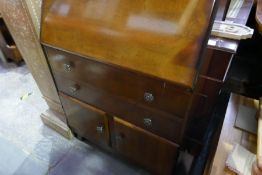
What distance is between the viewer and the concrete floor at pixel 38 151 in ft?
4.28

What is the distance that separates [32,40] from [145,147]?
0.83 m

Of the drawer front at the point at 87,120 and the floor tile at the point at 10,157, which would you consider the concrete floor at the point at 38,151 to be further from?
the drawer front at the point at 87,120

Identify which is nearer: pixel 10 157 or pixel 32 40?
pixel 32 40

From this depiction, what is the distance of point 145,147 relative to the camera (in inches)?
39.4

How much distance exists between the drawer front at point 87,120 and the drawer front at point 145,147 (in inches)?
3.2

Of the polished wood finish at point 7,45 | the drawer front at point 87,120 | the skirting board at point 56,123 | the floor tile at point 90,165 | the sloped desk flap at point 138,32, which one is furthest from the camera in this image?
the polished wood finish at point 7,45

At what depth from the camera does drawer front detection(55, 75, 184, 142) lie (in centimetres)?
81

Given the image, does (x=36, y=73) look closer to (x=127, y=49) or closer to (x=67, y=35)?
(x=67, y=35)

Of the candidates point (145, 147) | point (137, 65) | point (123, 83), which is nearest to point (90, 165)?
point (145, 147)

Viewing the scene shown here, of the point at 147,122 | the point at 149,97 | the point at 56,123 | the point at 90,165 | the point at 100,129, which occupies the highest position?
the point at 149,97

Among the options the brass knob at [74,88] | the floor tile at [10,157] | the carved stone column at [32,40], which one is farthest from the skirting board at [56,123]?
the brass knob at [74,88]

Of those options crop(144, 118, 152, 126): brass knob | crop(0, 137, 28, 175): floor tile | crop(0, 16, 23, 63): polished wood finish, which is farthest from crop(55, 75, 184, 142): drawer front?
crop(0, 16, 23, 63): polished wood finish

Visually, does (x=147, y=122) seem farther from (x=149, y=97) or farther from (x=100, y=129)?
(x=100, y=129)

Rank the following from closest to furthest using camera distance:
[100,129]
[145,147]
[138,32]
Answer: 1. [138,32]
2. [145,147]
3. [100,129]
